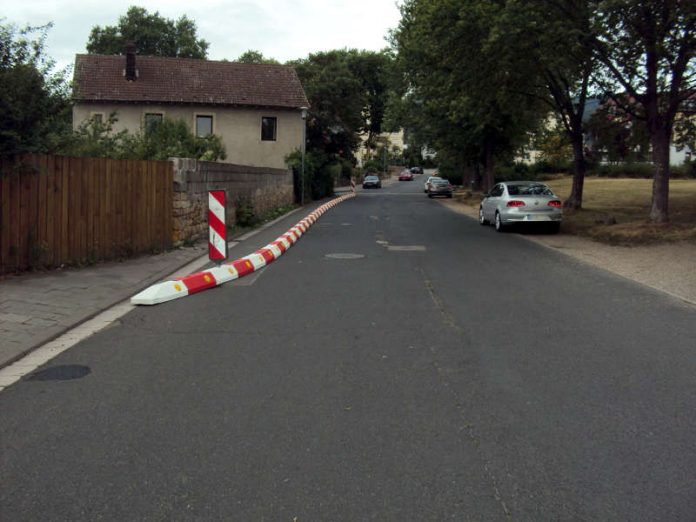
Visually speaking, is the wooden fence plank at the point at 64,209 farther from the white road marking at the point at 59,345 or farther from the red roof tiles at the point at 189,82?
the red roof tiles at the point at 189,82

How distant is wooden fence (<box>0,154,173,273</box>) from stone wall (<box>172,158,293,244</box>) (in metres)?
0.35

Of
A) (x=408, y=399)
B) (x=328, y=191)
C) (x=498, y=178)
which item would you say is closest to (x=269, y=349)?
(x=408, y=399)

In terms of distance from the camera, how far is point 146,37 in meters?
67.7

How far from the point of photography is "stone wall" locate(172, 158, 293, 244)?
13.5 m

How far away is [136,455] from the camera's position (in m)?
3.85

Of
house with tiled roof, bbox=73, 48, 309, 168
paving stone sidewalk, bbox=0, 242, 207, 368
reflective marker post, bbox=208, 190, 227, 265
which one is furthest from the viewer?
house with tiled roof, bbox=73, 48, 309, 168

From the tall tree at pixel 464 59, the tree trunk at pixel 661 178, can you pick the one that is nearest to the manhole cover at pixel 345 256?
the tall tree at pixel 464 59

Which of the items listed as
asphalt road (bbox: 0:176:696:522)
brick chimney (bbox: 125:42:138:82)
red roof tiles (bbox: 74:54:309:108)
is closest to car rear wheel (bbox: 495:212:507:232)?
asphalt road (bbox: 0:176:696:522)

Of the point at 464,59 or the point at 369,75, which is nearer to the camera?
the point at 464,59

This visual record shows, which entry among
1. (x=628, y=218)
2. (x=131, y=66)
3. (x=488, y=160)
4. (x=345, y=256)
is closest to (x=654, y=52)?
(x=628, y=218)

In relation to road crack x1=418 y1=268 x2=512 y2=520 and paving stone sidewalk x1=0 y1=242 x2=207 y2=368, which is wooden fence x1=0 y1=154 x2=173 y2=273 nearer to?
paving stone sidewalk x1=0 y1=242 x2=207 y2=368

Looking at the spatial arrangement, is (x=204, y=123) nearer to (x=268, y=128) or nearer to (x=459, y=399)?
(x=268, y=128)

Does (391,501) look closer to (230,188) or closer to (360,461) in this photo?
(360,461)

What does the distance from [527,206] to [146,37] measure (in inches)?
2334
